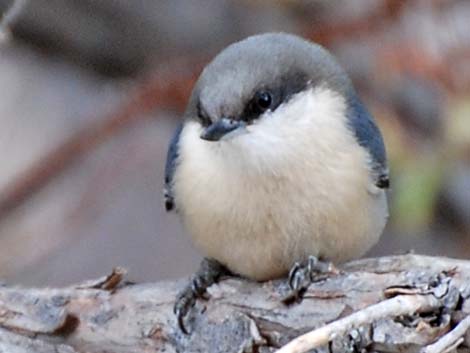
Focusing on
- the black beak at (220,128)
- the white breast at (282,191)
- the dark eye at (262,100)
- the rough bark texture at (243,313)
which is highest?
the dark eye at (262,100)

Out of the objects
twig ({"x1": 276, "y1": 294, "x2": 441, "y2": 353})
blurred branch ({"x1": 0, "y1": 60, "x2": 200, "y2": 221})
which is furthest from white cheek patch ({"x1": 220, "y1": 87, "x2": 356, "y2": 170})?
blurred branch ({"x1": 0, "y1": 60, "x2": 200, "y2": 221})

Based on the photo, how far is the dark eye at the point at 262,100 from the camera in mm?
1862

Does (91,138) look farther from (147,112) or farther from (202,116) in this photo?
(202,116)

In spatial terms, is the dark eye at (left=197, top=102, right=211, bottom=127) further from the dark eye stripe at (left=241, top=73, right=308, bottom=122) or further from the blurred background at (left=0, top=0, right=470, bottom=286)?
the blurred background at (left=0, top=0, right=470, bottom=286)

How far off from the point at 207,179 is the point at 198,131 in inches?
3.2

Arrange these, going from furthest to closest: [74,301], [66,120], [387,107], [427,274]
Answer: [66,120] < [387,107] < [74,301] < [427,274]

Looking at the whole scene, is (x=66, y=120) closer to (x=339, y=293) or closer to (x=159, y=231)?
(x=159, y=231)

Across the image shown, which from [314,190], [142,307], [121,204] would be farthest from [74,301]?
[121,204]

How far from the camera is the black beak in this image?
1813 mm

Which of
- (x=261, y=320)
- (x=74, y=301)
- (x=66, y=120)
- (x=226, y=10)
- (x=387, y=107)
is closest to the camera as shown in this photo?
(x=261, y=320)

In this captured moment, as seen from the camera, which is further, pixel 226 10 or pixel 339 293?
pixel 226 10

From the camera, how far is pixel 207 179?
1924 millimetres

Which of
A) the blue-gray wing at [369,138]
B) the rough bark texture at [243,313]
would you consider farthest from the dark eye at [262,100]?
the rough bark texture at [243,313]

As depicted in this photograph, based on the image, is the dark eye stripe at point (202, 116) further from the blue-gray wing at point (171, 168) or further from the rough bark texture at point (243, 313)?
the rough bark texture at point (243, 313)
